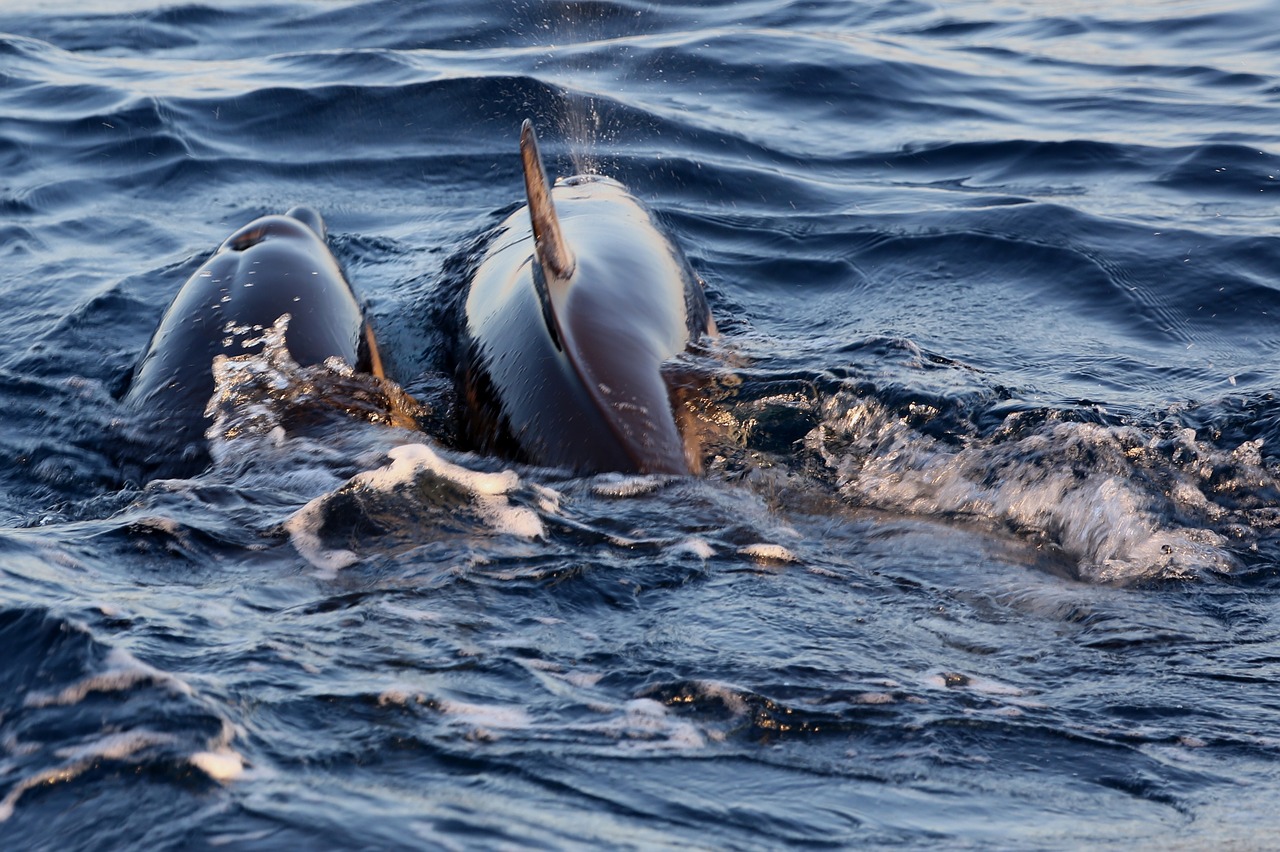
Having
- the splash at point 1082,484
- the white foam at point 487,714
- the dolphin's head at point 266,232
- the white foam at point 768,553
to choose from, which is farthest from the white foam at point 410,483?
the dolphin's head at point 266,232

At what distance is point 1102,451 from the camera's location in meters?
5.62

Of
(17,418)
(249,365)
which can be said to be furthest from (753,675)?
(17,418)

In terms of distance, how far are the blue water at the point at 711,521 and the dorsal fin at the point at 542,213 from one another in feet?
2.95

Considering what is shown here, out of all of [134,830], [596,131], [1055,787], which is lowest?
[1055,787]

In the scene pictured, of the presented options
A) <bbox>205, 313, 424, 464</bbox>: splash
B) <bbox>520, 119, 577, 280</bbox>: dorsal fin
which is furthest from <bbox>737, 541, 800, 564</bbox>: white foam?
<bbox>205, 313, 424, 464</bbox>: splash

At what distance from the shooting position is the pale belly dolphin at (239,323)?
592 centimetres

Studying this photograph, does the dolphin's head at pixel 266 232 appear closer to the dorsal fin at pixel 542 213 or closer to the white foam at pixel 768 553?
the dorsal fin at pixel 542 213

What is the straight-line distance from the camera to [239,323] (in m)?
6.28

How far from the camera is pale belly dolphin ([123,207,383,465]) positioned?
19.4ft

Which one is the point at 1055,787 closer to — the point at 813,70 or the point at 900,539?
the point at 900,539

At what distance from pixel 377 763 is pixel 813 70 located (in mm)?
11544

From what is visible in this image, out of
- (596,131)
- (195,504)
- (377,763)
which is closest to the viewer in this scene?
(377,763)

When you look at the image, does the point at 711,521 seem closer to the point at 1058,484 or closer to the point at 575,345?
the point at 575,345

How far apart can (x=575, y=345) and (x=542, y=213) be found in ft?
2.30
